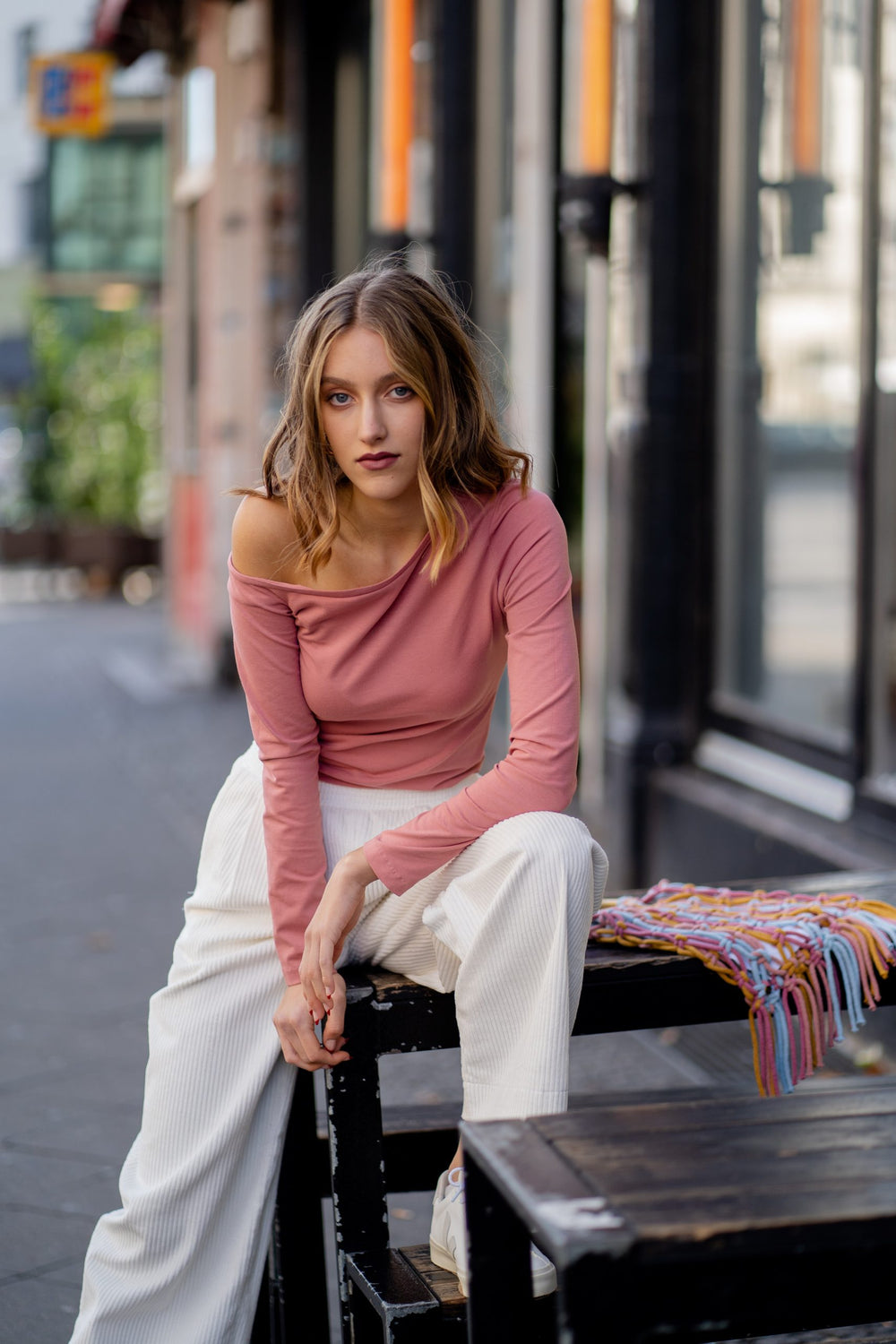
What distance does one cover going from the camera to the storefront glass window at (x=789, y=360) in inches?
181

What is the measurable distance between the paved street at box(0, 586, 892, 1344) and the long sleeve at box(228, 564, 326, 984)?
59 cm

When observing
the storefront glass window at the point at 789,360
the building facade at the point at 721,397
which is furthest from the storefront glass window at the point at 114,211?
the storefront glass window at the point at 789,360

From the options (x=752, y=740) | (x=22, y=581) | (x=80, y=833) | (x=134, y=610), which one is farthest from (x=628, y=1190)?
(x=22, y=581)

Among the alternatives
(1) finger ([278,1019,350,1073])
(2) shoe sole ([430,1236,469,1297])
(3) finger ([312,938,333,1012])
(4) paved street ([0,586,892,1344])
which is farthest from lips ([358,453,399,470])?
(4) paved street ([0,586,892,1344])

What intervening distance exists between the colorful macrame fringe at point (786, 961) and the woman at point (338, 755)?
24cm

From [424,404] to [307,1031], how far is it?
809 mm

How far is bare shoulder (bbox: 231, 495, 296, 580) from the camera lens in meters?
2.27

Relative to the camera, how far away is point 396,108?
7230 millimetres

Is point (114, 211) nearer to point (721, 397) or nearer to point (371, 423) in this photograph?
point (721, 397)

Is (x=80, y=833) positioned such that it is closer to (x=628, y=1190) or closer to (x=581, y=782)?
(x=581, y=782)

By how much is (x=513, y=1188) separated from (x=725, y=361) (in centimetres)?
386

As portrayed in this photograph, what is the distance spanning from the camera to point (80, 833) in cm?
646

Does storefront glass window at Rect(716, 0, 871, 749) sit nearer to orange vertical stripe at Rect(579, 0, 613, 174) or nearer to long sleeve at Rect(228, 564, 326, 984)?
orange vertical stripe at Rect(579, 0, 613, 174)

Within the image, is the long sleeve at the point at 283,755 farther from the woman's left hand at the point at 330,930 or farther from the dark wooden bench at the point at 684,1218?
the dark wooden bench at the point at 684,1218
